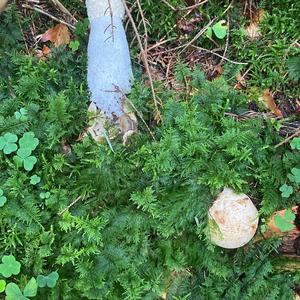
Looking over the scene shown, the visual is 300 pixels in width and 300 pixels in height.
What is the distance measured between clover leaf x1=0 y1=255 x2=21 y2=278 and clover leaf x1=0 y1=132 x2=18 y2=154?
670 mm

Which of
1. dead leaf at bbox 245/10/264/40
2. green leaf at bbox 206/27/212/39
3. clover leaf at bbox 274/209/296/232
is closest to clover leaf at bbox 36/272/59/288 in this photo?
clover leaf at bbox 274/209/296/232

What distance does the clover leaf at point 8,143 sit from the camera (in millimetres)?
3104

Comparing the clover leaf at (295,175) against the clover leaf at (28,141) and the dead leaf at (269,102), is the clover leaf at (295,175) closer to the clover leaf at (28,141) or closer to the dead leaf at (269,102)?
the dead leaf at (269,102)

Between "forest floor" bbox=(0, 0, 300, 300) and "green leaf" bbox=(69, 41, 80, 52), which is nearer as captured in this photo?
"forest floor" bbox=(0, 0, 300, 300)

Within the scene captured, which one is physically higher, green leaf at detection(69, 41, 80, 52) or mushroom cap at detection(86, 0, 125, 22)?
mushroom cap at detection(86, 0, 125, 22)

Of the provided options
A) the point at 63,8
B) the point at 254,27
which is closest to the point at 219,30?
the point at 254,27

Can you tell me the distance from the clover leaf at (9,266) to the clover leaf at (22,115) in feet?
2.91

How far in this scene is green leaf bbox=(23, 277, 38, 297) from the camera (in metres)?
2.97

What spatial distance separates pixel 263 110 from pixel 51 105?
1.48 m

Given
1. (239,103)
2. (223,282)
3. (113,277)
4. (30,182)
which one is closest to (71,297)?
(113,277)

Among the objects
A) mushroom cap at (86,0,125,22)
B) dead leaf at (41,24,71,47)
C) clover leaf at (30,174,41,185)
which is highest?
mushroom cap at (86,0,125,22)

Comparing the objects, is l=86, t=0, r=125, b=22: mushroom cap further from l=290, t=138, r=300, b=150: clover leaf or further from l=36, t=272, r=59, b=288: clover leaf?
l=36, t=272, r=59, b=288: clover leaf

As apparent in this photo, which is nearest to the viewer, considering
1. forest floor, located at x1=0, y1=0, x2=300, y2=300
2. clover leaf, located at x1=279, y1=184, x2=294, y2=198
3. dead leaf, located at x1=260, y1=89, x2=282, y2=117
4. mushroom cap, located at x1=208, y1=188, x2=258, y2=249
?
mushroom cap, located at x1=208, y1=188, x2=258, y2=249

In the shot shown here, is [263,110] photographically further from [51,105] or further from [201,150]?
[51,105]
